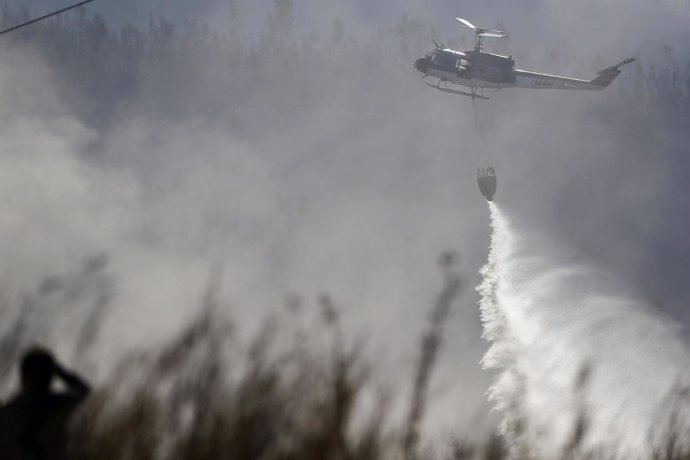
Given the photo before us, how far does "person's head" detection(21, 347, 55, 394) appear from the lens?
5.09 meters

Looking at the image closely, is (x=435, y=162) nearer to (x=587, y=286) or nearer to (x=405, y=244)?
(x=405, y=244)

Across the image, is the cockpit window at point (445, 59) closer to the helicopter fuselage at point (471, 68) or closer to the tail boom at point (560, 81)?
the helicopter fuselage at point (471, 68)

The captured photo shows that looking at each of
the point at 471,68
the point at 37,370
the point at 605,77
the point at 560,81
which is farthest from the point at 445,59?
the point at 37,370

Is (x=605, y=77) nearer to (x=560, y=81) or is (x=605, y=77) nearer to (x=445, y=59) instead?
(x=560, y=81)

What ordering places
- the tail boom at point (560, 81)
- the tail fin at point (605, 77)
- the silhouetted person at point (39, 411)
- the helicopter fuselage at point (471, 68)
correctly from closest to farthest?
the silhouetted person at point (39, 411)
the helicopter fuselage at point (471, 68)
the tail boom at point (560, 81)
the tail fin at point (605, 77)

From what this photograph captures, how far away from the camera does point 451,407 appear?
6850cm

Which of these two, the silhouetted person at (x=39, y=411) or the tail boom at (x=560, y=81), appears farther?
the tail boom at (x=560, y=81)

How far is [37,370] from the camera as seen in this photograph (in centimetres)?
515

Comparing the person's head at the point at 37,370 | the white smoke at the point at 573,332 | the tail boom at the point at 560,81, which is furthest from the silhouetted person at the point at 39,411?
the tail boom at the point at 560,81

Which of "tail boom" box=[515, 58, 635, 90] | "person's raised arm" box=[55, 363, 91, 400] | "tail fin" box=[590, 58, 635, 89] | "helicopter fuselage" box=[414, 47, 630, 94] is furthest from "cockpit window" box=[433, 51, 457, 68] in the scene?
"person's raised arm" box=[55, 363, 91, 400]

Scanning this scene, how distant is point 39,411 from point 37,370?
0.82 feet

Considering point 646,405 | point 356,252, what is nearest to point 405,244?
point 356,252

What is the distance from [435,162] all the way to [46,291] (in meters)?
191

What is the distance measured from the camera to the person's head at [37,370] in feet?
16.7
